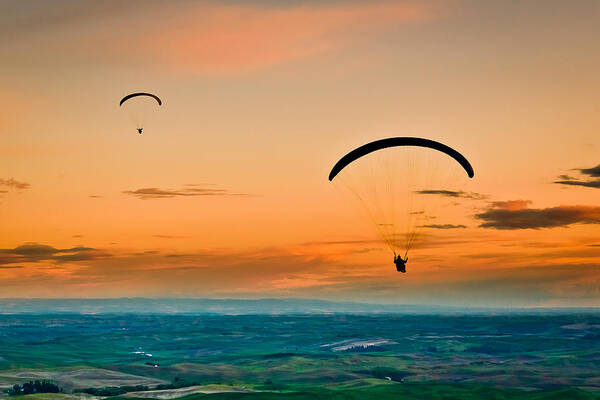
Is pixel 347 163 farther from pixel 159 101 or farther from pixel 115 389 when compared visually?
pixel 115 389

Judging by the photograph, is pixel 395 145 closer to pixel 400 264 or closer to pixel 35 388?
pixel 400 264

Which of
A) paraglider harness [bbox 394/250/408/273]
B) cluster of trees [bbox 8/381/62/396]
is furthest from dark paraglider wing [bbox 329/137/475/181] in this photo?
cluster of trees [bbox 8/381/62/396]

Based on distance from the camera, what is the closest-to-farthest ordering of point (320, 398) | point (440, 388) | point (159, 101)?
1. point (159, 101)
2. point (320, 398)
3. point (440, 388)

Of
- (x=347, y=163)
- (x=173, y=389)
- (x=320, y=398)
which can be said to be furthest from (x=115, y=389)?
(x=347, y=163)

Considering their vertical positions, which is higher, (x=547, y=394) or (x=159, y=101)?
(x=159, y=101)

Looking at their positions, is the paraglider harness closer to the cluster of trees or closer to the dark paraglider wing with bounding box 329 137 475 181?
the dark paraglider wing with bounding box 329 137 475 181

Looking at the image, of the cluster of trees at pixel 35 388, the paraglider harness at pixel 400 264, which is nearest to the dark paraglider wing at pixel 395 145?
the paraglider harness at pixel 400 264

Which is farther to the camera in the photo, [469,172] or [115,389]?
[115,389]

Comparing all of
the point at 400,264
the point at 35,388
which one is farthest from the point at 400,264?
the point at 35,388
